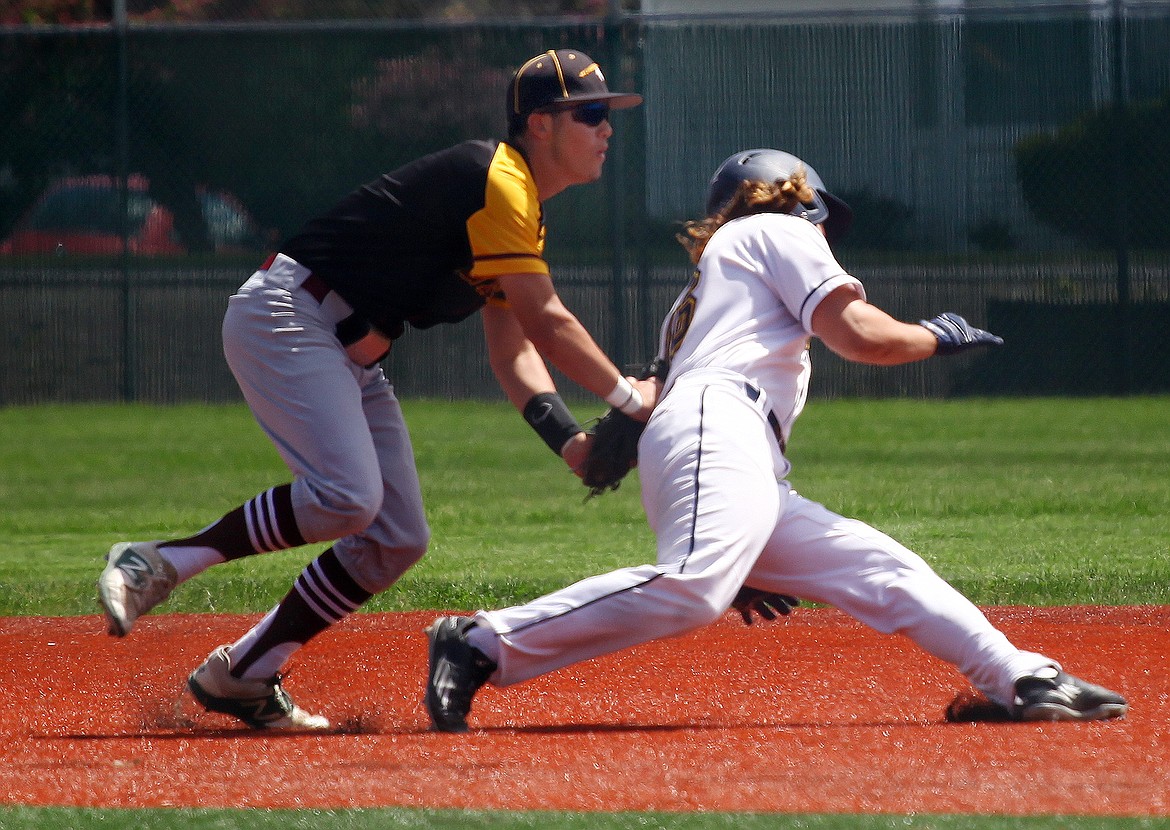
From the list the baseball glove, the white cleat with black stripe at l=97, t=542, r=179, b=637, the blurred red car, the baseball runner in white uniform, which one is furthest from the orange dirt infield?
the blurred red car

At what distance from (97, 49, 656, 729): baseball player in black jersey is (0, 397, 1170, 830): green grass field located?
3.24ft

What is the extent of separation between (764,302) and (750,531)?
0.58 metres

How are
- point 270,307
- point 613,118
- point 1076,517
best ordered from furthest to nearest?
1. point 613,118
2. point 1076,517
3. point 270,307

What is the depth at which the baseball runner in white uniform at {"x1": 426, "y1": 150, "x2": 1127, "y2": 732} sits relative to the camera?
3.66 meters

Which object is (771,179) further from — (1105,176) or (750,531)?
(1105,176)

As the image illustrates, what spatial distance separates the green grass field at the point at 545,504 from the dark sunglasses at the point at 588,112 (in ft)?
5.83

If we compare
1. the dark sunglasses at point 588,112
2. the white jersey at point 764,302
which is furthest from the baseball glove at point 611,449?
the dark sunglasses at point 588,112

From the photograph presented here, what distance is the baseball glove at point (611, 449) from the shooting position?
4.08 m

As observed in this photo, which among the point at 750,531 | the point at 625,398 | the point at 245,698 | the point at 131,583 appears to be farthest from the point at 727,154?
the point at 131,583

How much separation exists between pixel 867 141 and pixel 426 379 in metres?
4.14

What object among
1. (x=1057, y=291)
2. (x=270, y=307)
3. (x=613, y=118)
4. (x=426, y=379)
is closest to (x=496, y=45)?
(x=613, y=118)

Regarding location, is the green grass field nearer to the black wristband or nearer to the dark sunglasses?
the black wristband

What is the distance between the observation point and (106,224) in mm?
13508

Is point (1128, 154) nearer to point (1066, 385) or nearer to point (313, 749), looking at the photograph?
point (1066, 385)
